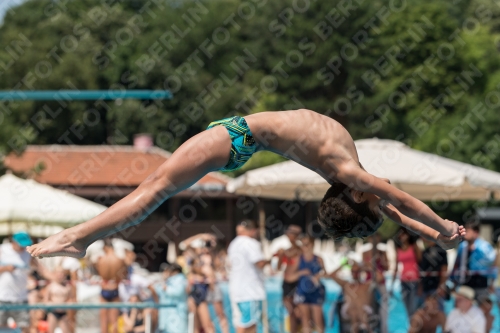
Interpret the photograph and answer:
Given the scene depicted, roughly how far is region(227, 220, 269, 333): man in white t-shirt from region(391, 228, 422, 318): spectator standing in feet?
7.94

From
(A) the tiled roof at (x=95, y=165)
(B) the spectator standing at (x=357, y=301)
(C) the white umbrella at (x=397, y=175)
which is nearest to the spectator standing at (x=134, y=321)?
(C) the white umbrella at (x=397, y=175)

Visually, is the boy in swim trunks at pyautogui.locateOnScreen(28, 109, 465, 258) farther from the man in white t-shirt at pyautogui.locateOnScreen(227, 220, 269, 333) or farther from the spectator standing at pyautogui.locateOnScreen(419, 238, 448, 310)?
the spectator standing at pyautogui.locateOnScreen(419, 238, 448, 310)

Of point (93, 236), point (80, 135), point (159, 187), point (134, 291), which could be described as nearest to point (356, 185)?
point (159, 187)

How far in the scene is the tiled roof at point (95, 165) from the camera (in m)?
45.5

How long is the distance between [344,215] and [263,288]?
5.75 metres

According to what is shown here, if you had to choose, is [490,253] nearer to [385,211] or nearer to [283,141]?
[385,211]

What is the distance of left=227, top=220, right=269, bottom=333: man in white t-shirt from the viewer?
11359 mm

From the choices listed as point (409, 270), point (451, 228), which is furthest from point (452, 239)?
point (409, 270)

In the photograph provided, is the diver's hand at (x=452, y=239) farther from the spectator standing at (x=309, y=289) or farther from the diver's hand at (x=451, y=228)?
the spectator standing at (x=309, y=289)

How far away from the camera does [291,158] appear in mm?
6047

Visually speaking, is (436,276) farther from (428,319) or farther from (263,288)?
(263,288)

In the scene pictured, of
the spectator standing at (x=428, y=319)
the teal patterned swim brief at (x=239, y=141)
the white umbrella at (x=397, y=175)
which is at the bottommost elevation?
the spectator standing at (x=428, y=319)

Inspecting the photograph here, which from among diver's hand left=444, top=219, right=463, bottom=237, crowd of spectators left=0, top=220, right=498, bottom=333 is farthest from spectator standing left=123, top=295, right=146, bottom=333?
diver's hand left=444, top=219, right=463, bottom=237

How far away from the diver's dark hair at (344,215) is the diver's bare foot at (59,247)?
5.32 feet
